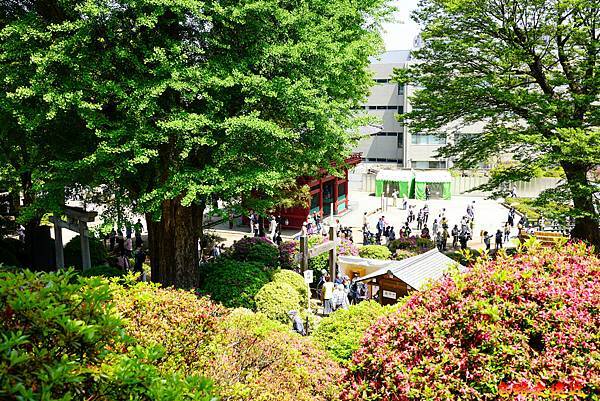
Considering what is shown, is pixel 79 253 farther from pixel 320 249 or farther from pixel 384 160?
pixel 384 160

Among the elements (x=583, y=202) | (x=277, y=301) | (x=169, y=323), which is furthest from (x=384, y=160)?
(x=169, y=323)

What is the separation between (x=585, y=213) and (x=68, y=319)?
14.7 meters

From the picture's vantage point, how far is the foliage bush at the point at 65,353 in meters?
2.46

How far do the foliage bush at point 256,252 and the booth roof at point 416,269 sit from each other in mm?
3928

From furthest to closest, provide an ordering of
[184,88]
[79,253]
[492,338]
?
1. [79,253]
2. [184,88]
3. [492,338]

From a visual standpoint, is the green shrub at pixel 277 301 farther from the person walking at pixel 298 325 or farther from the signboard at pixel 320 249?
the signboard at pixel 320 249

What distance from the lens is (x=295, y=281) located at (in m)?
13.5

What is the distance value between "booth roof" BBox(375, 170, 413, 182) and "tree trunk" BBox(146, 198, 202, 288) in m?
28.6

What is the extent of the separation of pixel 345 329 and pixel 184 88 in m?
5.68

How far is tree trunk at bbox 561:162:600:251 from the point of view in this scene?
13789 mm

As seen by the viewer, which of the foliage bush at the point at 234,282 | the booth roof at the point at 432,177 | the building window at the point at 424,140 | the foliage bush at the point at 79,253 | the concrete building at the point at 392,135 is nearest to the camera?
the foliage bush at the point at 234,282

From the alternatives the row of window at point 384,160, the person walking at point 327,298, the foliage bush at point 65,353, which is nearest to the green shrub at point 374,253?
the person walking at point 327,298

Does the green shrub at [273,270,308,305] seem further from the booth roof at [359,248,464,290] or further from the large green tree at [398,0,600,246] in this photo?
the large green tree at [398,0,600,246]

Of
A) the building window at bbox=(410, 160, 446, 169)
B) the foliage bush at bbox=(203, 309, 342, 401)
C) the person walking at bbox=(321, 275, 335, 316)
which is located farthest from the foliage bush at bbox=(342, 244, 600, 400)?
the building window at bbox=(410, 160, 446, 169)
